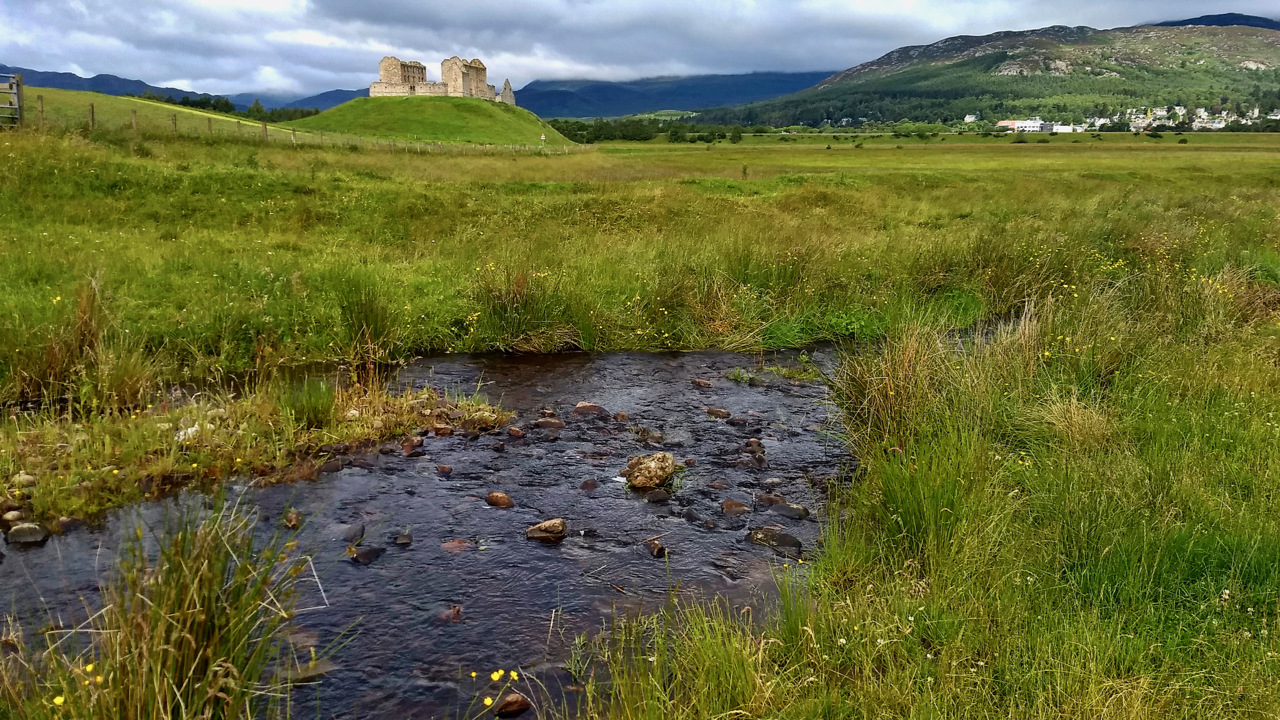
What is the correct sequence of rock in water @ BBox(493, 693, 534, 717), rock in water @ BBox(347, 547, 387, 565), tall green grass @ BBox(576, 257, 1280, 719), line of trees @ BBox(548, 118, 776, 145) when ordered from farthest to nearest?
line of trees @ BBox(548, 118, 776, 145) → rock in water @ BBox(347, 547, 387, 565) → rock in water @ BBox(493, 693, 534, 717) → tall green grass @ BBox(576, 257, 1280, 719)

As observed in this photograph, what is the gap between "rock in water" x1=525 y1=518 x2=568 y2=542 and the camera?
7293mm

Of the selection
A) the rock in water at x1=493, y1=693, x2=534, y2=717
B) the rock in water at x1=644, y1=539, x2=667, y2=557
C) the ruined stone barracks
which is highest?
the ruined stone barracks

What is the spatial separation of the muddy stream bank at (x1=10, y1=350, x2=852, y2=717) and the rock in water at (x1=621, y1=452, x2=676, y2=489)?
138 mm

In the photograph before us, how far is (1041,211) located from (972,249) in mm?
14177

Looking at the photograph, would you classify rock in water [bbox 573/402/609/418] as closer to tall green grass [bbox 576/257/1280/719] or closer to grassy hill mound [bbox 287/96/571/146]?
tall green grass [bbox 576/257/1280/719]

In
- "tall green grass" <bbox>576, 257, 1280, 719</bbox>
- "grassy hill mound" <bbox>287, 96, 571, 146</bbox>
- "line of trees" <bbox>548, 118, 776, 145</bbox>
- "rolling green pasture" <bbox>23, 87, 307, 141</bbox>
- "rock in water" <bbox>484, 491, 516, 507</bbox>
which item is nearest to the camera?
"tall green grass" <bbox>576, 257, 1280, 719</bbox>

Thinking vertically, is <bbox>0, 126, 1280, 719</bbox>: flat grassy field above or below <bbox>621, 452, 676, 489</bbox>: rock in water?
above

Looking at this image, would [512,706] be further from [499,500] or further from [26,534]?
[26,534]

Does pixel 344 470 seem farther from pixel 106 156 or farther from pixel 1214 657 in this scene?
pixel 106 156

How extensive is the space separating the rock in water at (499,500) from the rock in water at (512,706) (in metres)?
3.15

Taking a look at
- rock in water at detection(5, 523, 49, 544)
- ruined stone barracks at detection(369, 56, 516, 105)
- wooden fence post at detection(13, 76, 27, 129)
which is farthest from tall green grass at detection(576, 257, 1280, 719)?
ruined stone barracks at detection(369, 56, 516, 105)

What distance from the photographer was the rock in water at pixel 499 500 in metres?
8.06

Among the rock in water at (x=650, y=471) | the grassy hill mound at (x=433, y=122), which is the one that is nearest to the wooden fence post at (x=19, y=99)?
the rock in water at (x=650, y=471)

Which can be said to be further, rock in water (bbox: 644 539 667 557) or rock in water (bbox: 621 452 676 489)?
rock in water (bbox: 621 452 676 489)
